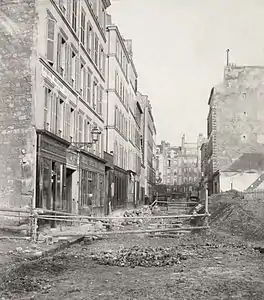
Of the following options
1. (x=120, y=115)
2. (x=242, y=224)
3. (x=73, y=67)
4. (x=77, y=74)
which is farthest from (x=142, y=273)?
(x=120, y=115)

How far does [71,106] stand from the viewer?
19391 mm

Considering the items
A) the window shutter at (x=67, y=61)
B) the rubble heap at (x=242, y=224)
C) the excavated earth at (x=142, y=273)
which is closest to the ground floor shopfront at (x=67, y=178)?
the window shutter at (x=67, y=61)

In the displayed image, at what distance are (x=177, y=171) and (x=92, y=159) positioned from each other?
8247 centimetres

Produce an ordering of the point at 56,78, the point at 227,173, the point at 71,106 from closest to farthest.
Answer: the point at 56,78, the point at 71,106, the point at 227,173

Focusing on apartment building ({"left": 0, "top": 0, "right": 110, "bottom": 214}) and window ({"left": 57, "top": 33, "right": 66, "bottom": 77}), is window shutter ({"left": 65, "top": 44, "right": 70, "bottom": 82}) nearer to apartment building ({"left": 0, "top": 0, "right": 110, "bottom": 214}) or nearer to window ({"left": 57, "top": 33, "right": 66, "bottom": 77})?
apartment building ({"left": 0, "top": 0, "right": 110, "bottom": 214})

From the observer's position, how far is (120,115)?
3347 cm

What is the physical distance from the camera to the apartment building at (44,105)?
14422mm

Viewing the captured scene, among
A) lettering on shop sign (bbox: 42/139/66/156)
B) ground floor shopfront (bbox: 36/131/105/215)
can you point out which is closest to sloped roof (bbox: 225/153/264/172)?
ground floor shopfront (bbox: 36/131/105/215)

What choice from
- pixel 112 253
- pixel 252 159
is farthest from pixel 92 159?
pixel 252 159

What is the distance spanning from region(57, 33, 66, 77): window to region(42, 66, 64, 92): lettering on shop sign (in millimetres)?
416

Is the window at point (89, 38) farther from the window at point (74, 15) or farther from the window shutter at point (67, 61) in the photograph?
the window shutter at point (67, 61)

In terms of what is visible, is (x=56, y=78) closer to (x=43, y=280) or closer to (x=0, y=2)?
(x=0, y=2)

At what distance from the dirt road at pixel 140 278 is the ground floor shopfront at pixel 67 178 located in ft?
14.4

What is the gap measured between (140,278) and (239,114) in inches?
901
